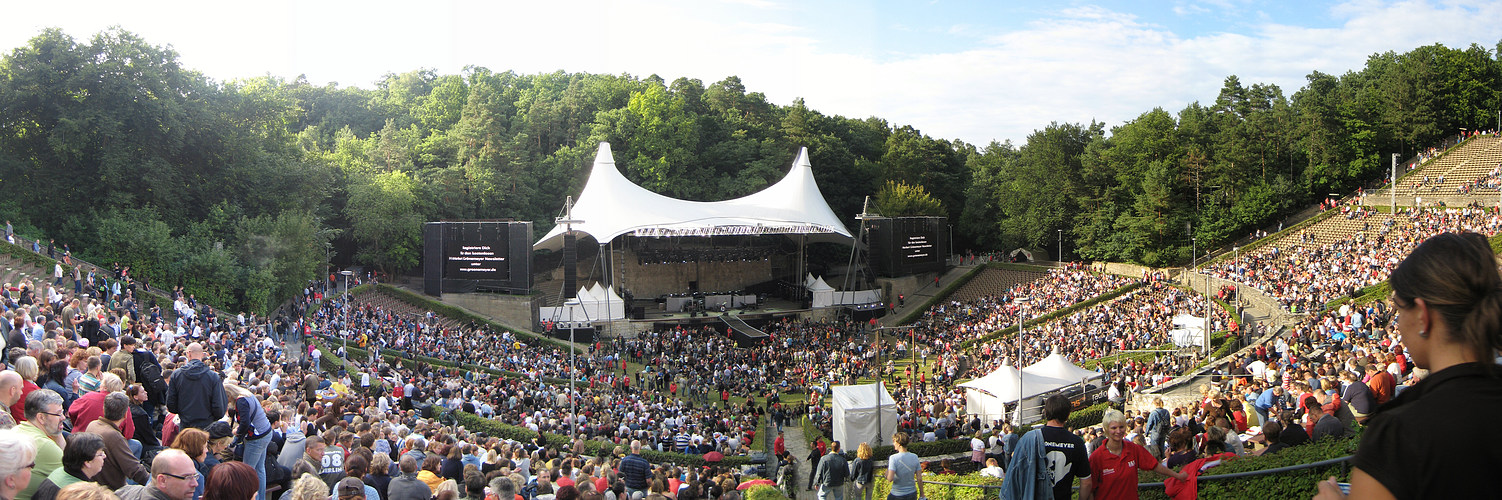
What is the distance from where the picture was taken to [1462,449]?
5.13 feet

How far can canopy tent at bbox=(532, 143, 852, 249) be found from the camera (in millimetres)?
28578

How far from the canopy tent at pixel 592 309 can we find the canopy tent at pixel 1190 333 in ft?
53.0

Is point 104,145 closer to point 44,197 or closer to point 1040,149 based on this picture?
point 44,197

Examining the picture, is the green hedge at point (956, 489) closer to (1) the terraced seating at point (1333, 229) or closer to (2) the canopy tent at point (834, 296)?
(2) the canopy tent at point (834, 296)

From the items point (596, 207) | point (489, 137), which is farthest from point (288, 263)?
point (489, 137)

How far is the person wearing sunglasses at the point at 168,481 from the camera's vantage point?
12.2 ft

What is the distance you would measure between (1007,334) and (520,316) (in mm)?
15850

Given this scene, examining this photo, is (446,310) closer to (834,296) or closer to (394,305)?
(394,305)

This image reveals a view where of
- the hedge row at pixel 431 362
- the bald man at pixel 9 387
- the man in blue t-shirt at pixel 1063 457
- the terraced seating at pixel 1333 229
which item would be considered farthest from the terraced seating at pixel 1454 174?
the bald man at pixel 9 387

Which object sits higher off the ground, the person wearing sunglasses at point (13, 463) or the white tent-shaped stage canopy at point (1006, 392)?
the person wearing sunglasses at point (13, 463)

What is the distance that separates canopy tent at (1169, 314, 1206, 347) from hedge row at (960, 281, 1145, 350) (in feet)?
20.6

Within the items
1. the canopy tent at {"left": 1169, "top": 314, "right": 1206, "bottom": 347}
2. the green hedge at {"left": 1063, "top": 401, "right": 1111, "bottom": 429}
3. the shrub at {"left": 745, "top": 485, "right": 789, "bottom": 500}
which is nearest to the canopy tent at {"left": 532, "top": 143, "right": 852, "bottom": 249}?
the canopy tent at {"left": 1169, "top": 314, "right": 1206, "bottom": 347}

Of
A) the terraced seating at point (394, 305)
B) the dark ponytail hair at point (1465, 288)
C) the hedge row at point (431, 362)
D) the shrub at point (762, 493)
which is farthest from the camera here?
the terraced seating at point (394, 305)

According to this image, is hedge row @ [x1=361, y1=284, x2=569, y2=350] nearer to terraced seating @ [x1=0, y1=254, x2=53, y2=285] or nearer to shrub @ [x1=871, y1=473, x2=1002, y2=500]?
terraced seating @ [x1=0, y1=254, x2=53, y2=285]
